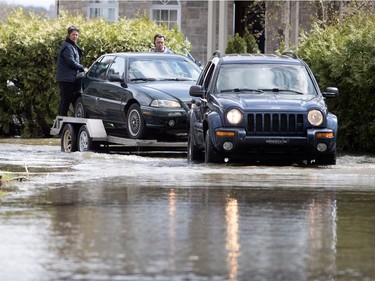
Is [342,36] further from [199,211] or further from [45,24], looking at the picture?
[199,211]

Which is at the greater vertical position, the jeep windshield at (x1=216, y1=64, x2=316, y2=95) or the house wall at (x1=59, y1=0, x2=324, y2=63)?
the house wall at (x1=59, y1=0, x2=324, y2=63)

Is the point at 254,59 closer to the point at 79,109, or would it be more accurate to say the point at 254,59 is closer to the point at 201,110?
the point at 201,110

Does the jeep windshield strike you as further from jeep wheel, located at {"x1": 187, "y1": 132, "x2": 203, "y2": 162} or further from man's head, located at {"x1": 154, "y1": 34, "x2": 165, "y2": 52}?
man's head, located at {"x1": 154, "y1": 34, "x2": 165, "y2": 52}

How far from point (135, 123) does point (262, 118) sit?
4078 millimetres

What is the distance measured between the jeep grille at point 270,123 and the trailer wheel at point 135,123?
3.66 meters

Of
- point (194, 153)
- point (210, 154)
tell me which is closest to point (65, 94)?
point (194, 153)

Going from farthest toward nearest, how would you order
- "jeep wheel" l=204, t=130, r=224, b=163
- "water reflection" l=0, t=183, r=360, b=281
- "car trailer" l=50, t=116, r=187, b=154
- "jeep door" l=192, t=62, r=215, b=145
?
1. "car trailer" l=50, t=116, r=187, b=154
2. "jeep door" l=192, t=62, r=215, b=145
3. "jeep wheel" l=204, t=130, r=224, b=163
4. "water reflection" l=0, t=183, r=360, b=281

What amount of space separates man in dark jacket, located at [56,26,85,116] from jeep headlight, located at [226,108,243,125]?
22.4 feet

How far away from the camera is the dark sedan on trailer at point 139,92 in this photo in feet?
73.6

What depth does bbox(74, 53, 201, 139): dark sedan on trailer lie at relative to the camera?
22.4m

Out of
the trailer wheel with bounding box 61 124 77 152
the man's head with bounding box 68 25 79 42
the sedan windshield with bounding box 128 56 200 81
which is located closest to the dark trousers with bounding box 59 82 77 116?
the man's head with bounding box 68 25 79 42

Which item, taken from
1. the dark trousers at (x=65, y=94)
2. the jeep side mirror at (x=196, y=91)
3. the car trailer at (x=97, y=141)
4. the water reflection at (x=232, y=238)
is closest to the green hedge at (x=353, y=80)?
the car trailer at (x=97, y=141)

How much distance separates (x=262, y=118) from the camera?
63.0 ft

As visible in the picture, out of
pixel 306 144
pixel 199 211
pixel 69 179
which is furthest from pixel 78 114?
pixel 199 211
